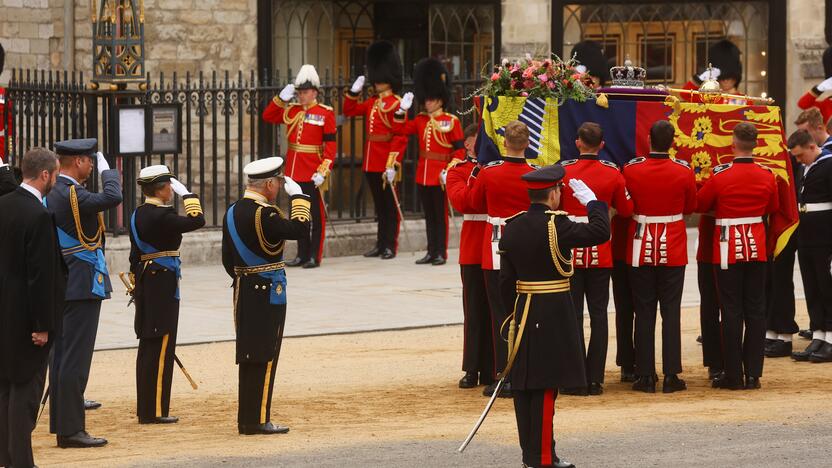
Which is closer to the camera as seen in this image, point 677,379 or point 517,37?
point 677,379

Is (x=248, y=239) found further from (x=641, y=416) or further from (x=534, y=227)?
(x=641, y=416)

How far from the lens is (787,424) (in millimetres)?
9000

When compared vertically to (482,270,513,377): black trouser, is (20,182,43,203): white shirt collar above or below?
above

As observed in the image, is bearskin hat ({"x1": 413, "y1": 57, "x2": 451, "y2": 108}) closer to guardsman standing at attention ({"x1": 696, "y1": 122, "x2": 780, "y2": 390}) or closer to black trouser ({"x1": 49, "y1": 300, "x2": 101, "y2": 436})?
guardsman standing at attention ({"x1": 696, "y1": 122, "x2": 780, "y2": 390})

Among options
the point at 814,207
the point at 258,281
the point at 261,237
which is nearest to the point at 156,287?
the point at 258,281

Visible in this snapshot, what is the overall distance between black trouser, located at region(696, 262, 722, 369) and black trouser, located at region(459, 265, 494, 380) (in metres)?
1.43

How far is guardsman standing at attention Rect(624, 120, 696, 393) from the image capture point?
32.6 feet

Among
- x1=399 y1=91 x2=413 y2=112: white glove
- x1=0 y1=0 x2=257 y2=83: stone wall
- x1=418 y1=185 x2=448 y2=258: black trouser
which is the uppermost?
x1=0 y1=0 x2=257 y2=83: stone wall

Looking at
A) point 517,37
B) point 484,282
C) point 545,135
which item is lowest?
point 484,282

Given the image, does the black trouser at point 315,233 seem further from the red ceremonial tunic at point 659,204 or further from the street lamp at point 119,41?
the red ceremonial tunic at point 659,204

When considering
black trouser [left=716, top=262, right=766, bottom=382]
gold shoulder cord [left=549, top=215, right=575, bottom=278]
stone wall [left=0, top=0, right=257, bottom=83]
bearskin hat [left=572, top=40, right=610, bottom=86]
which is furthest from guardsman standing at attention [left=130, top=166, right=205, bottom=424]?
stone wall [left=0, top=0, right=257, bottom=83]

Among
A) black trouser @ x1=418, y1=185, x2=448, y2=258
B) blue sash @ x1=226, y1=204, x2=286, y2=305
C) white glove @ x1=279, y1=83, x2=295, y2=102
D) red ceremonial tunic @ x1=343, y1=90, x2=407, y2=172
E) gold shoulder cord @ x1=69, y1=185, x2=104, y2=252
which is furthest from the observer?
red ceremonial tunic @ x1=343, y1=90, x2=407, y2=172

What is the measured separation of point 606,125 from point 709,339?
5.11 ft

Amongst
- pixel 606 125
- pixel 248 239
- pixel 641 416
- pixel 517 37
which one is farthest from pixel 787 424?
pixel 517 37
